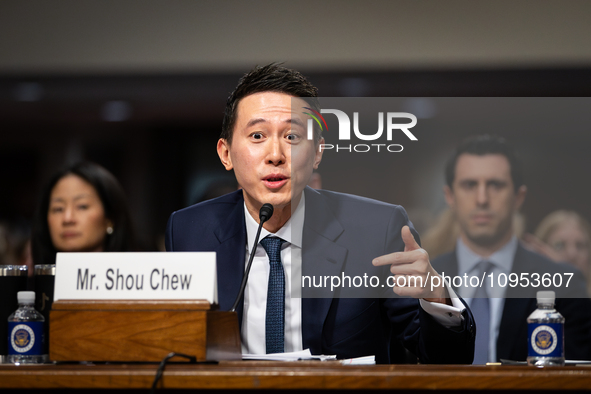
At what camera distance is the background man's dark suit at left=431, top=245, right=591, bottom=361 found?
157cm

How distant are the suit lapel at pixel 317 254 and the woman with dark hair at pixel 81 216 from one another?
4.90ft

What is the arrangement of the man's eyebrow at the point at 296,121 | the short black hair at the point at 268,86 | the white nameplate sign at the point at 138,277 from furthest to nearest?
the short black hair at the point at 268,86
the man's eyebrow at the point at 296,121
the white nameplate sign at the point at 138,277

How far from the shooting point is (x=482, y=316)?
170 cm

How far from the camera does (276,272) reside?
176cm

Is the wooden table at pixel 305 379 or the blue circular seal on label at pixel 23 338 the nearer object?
the wooden table at pixel 305 379

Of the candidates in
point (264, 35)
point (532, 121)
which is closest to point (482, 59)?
point (264, 35)

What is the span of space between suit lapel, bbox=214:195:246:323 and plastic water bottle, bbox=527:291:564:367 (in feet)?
2.70

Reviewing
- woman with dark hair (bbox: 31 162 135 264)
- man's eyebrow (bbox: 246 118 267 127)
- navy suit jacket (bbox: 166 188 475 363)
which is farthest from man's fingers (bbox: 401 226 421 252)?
woman with dark hair (bbox: 31 162 135 264)

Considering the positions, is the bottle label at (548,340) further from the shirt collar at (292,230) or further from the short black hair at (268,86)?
the short black hair at (268,86)

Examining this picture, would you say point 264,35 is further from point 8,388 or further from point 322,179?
point 8,388

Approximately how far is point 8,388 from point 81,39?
2.63m

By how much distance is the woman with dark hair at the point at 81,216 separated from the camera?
2889 millimetres

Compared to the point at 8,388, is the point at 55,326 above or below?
above

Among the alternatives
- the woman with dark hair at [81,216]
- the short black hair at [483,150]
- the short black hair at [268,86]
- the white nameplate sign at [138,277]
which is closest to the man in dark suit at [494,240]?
the short black hair at [483,150]
